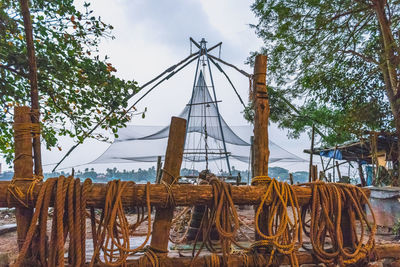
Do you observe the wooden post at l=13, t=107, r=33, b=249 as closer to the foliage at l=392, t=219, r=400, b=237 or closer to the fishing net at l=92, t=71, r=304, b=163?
the foliage at l=392, t=219, r=400, b=237

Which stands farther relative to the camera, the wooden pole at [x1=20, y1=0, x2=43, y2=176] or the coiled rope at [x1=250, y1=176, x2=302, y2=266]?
the wooden pole at [x1=20, y1=0, x2=43, y2=176]

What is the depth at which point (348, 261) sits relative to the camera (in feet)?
5.18

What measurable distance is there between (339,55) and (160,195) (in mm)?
5610

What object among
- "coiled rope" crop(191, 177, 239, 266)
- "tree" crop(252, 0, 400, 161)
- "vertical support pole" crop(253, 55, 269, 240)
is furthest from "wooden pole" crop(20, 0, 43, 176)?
"tree" crop(252, 0, 400, 161)

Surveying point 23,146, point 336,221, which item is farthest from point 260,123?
point 23,146

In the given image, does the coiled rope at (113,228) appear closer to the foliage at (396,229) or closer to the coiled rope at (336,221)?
the coiled rope at (336,221)

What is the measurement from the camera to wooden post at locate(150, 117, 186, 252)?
155cm

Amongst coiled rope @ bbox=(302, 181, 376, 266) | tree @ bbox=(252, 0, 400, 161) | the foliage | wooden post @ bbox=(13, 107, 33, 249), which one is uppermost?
tree @ bbox=(252, 0, 400, 161)

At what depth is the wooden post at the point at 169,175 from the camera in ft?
5.08

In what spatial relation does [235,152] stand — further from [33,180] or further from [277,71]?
[33,180]

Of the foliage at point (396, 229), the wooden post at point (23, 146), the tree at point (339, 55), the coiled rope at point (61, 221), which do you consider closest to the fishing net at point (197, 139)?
the tree at point (339, 55)

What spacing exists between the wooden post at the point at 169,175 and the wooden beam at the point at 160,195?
0.45 feet

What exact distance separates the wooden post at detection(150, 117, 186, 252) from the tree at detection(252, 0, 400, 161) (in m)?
4.51

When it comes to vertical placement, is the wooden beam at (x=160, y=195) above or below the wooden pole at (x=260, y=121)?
below
